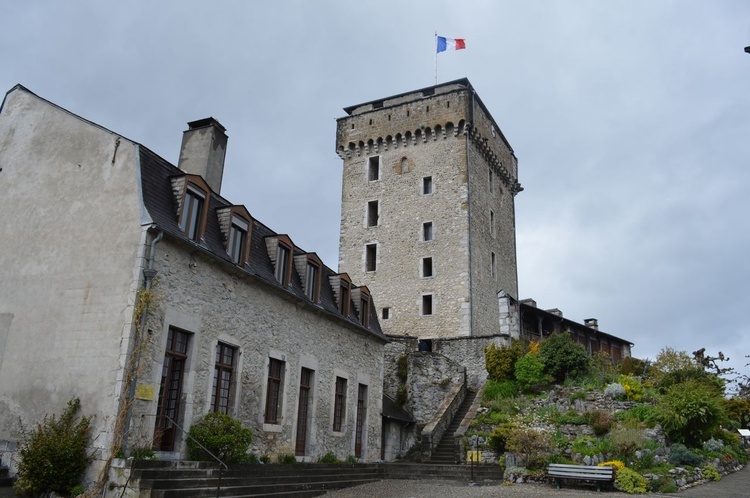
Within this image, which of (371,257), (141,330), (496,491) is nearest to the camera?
(141,330)

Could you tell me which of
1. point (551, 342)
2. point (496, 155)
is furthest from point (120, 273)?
point (496, 155)

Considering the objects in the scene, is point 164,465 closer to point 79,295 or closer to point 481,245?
point 79,295

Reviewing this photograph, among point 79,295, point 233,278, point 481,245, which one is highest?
point 481,245

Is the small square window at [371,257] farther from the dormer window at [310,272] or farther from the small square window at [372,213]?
the dormer window at [310,272]

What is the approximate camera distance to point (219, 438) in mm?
11398

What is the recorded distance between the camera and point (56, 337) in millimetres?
10953

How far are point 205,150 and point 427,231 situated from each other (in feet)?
54.6

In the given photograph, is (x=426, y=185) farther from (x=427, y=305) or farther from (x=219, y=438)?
(x=219, y=438)

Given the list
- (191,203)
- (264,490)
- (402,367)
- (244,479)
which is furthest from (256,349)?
(402,367)

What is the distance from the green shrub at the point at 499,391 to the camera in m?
21.6

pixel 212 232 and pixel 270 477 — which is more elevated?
pixel 212 232

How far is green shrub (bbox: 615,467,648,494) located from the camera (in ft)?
42.7

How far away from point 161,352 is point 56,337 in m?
1.87

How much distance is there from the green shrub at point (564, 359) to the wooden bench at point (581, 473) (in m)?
7.75
